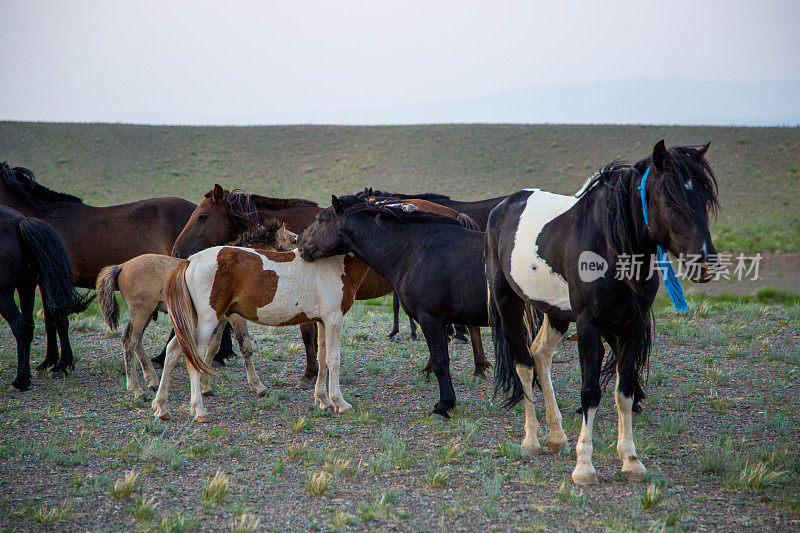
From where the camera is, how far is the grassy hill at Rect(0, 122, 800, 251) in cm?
4641

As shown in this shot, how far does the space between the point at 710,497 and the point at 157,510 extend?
3.82 m

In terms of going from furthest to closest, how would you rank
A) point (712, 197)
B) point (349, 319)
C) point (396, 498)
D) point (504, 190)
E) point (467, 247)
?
1. point (504, 190)
2. point (349, 319)
3. point (467, 247)
4. point (396, 498)
5. point (712, 197)

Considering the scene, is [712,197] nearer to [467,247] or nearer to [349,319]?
[467,247]

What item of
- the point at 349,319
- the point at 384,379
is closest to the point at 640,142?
the point at 349,319

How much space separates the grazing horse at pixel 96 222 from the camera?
9.15 meters

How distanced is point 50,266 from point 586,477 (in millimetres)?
6327

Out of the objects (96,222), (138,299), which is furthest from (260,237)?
(96,222)

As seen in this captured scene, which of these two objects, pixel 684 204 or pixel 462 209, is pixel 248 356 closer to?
pixel 462 209

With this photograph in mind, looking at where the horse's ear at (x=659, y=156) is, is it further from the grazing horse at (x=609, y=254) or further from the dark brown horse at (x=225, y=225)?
the dark brown horse at (x=225, y=225)

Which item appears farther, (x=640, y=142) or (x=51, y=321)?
(x=640, y=142)

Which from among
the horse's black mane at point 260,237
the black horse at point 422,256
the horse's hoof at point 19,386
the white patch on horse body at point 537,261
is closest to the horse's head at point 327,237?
the black horse at point 422,256

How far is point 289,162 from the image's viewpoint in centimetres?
5609

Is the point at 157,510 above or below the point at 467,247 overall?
below

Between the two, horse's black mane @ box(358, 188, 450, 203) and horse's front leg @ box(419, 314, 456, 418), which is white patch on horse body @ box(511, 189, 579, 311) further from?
horse's black mane @ box(358, 188, 450, 203)
